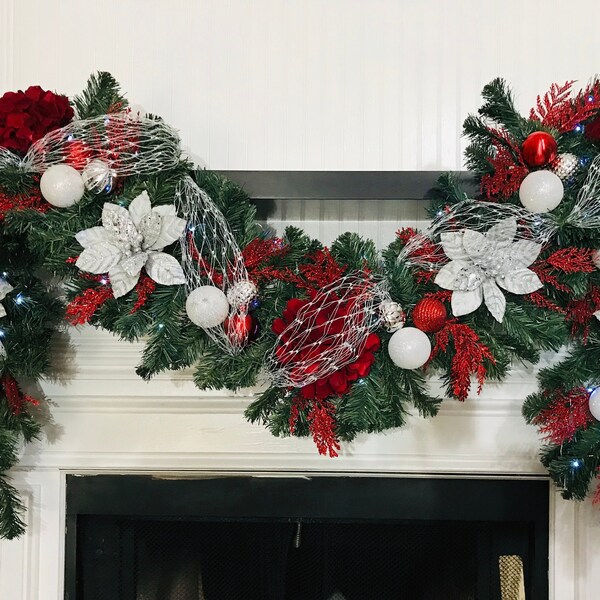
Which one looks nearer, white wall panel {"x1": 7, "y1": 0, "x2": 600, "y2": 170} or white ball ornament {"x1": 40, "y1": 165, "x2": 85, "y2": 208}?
white ball ornament {"x1": 40, "y1": 165, "x2": 85, "y2": 208}

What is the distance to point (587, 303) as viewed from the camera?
3.12ft

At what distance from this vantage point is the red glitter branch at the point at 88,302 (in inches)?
35.9

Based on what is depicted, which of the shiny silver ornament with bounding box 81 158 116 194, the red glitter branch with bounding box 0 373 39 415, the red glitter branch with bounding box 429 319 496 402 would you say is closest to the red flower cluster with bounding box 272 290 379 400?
the red glitter branch with bounding box 429 319 496 402

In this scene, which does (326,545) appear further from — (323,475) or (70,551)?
(70,551)

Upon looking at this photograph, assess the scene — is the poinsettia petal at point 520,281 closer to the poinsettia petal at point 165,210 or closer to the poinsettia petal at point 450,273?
the poinsettia petal at point 450,273

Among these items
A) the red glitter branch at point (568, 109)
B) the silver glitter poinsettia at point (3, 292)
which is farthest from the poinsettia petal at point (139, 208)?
the red glitter branch at point (568, 109)

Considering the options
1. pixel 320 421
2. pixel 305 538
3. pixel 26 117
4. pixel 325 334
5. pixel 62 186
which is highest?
pixel 26 117

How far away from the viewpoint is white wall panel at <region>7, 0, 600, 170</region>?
1024 mm

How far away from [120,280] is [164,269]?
0.06 m

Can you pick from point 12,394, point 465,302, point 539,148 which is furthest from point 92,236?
point 539,148

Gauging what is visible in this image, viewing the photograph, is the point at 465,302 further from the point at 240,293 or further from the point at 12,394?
the point at 12,394

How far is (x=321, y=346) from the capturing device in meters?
0.88

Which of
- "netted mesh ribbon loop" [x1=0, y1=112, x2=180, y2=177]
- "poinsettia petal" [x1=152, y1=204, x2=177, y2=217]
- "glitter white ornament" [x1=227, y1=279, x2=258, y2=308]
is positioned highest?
"netted mesh ribbon loop" [x1=0, y1=112, x2=180, y2=177]

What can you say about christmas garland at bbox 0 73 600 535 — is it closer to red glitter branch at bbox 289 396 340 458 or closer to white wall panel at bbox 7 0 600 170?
red glitter branch at bbox 289 396 340 458
